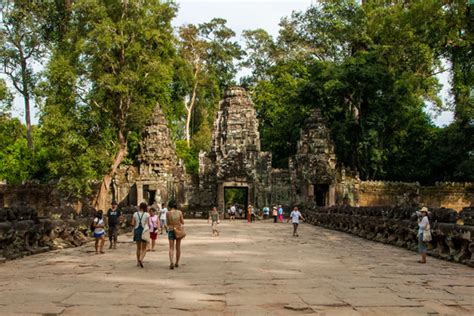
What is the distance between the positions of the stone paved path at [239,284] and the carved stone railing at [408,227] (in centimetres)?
57

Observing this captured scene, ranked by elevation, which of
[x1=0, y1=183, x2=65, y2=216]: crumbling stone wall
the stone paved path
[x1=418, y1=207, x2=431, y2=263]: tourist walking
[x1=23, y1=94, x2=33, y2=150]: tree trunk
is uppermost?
[x1=23, y1=94, x2=33, y2=150]: tree trunk

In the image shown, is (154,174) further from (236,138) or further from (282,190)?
(282,190)

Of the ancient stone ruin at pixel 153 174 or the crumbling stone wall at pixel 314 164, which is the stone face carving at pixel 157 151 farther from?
the crumbling stone wall at pixel 314 164

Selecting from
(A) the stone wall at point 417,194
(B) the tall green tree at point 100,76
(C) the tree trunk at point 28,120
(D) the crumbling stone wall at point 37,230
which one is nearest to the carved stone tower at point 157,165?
(B) the tall green tree at point 100,76

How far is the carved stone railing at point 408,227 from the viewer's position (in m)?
12.0

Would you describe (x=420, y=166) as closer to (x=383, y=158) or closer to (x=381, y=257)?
(x=383, y=158)

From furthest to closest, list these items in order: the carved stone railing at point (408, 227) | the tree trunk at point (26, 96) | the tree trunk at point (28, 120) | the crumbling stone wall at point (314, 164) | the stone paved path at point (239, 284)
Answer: the tree trunk at point (28, 120) → the tree trunk at point (26, 96) → the crumbling stone wall at point (314, 164) → the carved stone railing at point (408, 227) → the stone paved path at point (239, 284)

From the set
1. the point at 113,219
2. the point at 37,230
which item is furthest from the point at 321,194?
the point at 37,230

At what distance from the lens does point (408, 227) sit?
15.7m

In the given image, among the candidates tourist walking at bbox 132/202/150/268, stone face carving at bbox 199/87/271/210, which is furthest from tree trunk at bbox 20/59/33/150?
tourist walking at bbox 132/202/150/268

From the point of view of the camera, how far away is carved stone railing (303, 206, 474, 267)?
12.0 metres

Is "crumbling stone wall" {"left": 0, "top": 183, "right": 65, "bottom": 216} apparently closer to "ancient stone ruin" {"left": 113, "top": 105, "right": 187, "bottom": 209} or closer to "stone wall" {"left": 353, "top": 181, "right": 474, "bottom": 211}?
"ancient stone ruin" {"left": 113, "top": 105, "right": 187, "bottom": 209}

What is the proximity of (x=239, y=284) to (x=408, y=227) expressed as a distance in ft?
27.4

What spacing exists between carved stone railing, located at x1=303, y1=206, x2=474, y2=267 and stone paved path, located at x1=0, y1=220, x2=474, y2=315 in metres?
0.57
